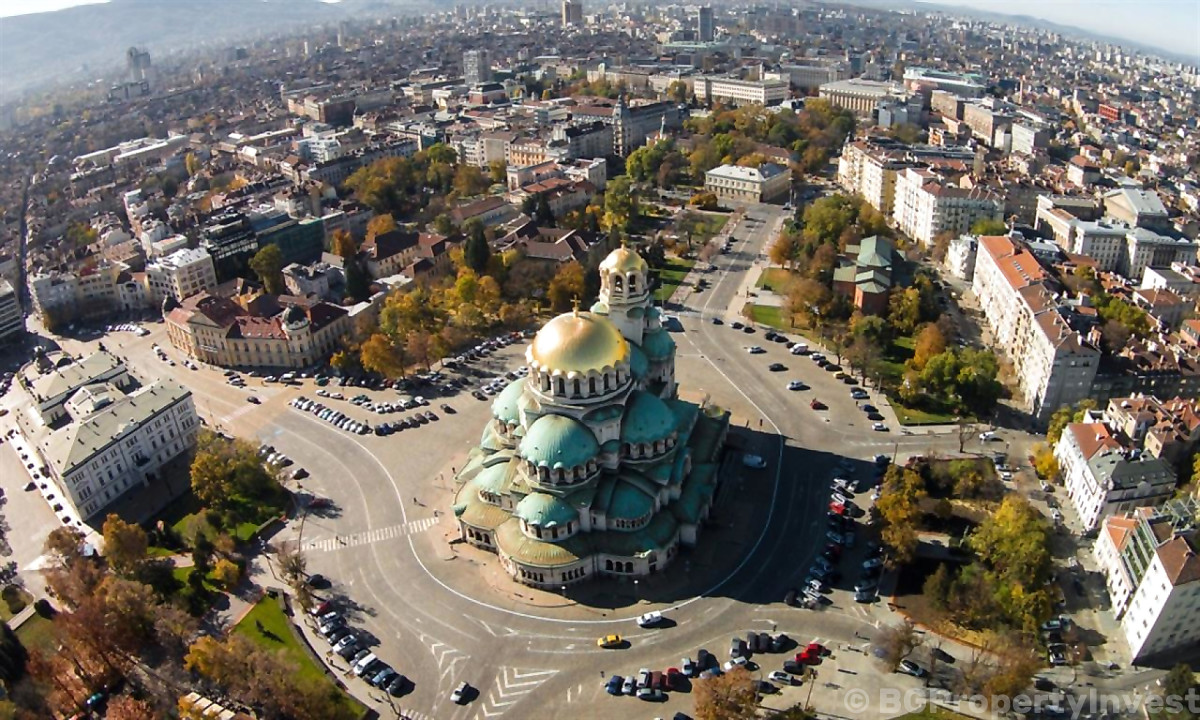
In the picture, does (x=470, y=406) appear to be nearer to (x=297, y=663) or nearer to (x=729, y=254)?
(x=297, y=663)

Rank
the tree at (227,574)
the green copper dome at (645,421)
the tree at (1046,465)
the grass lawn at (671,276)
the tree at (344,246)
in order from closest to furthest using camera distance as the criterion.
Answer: the tree at (227,574) → the green copper dome at (645,421) → the tree at (1046,465) → the grass lawn at (671,276) → the tree at (344,246)

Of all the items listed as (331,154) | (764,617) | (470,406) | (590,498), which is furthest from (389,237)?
(764,617)

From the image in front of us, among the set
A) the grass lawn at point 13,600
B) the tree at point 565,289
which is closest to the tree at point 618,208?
the tree at point 565,289

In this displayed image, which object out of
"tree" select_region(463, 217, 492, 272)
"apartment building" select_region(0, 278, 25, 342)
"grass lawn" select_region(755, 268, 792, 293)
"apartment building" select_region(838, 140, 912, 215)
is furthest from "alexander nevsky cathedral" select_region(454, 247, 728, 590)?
"apartment building" select_region(838, 140, 912, 215)

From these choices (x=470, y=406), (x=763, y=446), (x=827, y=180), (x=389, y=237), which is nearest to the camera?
(x=763, y=446)

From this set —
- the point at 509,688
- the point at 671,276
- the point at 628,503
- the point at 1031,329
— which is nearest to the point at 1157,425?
the point at 1031,329

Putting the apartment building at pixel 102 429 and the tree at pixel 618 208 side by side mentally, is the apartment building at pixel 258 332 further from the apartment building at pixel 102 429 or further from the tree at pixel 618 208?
the tree at pixel 618 208
